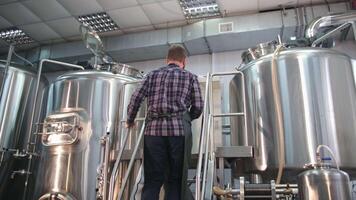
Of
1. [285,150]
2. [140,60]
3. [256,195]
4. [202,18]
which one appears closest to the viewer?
[256,195]

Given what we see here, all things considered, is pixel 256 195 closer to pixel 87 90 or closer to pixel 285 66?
pixel 285 66

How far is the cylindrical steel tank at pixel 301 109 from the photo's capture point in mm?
3266

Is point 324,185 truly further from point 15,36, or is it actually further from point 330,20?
point 15,36

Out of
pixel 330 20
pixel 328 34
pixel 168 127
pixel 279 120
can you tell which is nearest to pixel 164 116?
Answer: pixel 168 127

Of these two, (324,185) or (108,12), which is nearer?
(324,185)

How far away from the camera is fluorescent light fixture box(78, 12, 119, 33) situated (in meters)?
5.62

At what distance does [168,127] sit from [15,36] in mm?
5138

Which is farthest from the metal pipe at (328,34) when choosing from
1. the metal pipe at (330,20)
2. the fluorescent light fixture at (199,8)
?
the fluorescent light fixture at (199,8)

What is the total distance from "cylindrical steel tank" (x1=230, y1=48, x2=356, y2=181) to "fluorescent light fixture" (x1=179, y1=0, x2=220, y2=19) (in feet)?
5.92

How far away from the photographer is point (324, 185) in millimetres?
2281

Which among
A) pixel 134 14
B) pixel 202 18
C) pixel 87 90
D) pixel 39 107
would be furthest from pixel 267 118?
pixel 39 107

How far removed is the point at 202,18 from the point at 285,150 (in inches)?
117

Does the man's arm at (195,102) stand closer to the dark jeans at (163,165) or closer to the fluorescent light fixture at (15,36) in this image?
the dark jeans at (163,165)

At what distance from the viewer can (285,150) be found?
3.29 m
